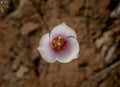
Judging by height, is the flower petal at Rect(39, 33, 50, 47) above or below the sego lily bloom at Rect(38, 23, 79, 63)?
above

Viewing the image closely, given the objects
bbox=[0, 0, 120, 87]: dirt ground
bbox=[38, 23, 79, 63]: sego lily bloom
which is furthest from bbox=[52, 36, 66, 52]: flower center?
bbox=[0, 0, 120, 87]: dirt ground

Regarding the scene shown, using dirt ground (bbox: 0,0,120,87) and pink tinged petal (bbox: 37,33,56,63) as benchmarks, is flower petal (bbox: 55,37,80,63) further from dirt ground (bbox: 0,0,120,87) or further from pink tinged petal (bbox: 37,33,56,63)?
dirt ground (bbox: 0,0,120,87)

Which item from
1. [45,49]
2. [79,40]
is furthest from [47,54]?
[79,40]

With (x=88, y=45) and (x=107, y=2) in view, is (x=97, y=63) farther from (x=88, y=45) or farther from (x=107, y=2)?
(x=107, y=2)

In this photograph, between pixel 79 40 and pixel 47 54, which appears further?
pixel 79 40

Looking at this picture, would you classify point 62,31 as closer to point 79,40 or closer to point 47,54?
point 47,54

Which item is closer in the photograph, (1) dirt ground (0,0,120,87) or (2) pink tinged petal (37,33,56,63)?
(2) pink tinged petal (37,33,56,63)

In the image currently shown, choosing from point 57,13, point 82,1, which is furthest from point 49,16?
point 82,1
